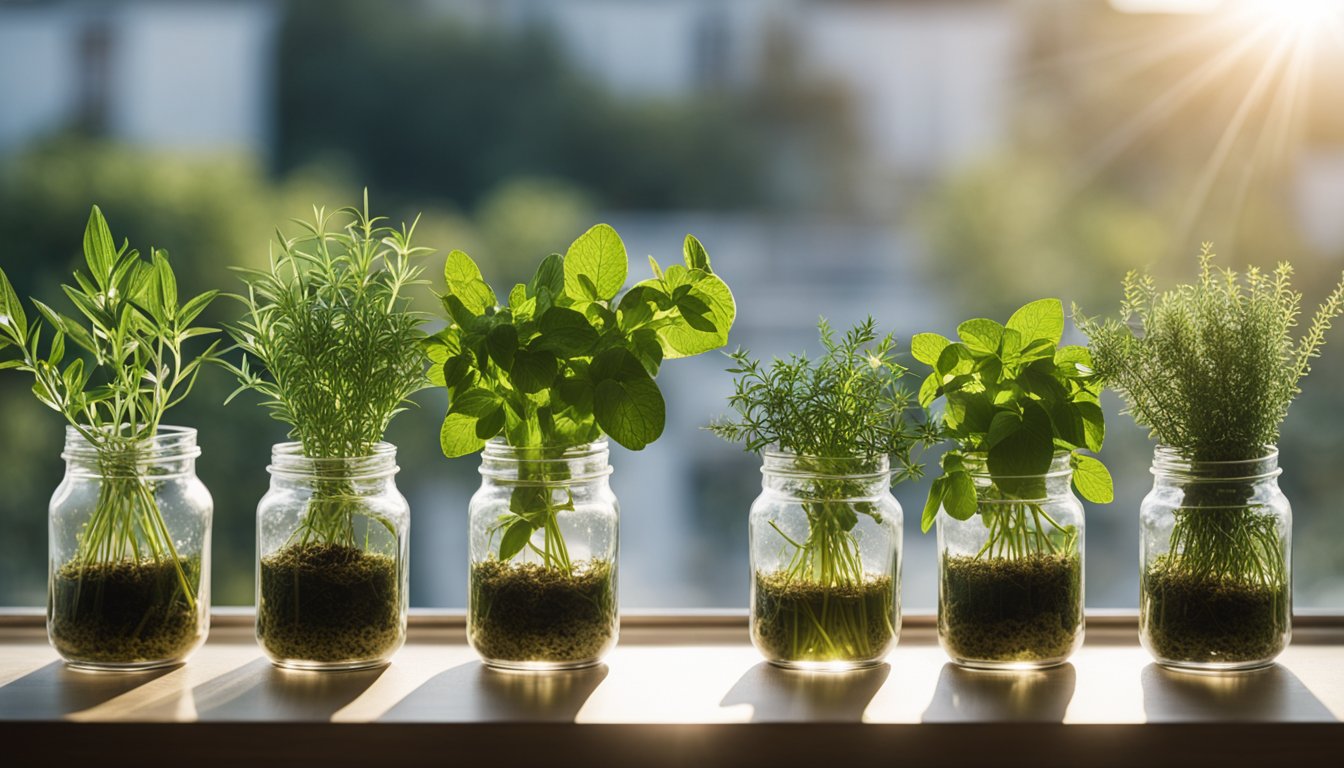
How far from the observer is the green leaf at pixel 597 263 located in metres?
0.91

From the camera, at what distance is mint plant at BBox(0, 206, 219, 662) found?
91 centimetres

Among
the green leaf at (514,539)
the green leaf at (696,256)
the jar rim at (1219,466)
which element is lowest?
the green leaf at (514,539)

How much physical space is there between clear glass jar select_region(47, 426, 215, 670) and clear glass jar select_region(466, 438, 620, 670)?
23 centimetres

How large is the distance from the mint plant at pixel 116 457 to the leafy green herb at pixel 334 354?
0.06 metres

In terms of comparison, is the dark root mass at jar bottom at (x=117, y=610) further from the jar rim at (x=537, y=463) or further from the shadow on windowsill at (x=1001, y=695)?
the shadow on windowsill at (x=1001, y=695)

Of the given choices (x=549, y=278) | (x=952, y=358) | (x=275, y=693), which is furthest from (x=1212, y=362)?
(x=275, y=693)

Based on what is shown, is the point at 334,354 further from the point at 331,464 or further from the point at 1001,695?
the point at 1001,695

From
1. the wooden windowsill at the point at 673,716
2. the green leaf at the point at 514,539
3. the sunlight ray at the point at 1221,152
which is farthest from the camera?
the sunlight ray at the point at 1221,152

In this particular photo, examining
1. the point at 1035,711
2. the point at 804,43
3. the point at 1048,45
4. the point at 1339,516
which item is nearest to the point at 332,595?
the point at 1035,711

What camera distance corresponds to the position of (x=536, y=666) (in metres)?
0.92

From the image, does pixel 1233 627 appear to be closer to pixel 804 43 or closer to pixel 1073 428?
pixel 1073 428

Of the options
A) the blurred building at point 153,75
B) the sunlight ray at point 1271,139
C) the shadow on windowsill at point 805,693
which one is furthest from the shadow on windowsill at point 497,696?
the sunlight ray at point 1271,139

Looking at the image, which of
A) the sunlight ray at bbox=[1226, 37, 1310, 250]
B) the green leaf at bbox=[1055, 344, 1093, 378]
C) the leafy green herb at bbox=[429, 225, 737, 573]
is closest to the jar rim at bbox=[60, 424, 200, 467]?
the leafy green herb at bbox=[429, 225, 737, 573]

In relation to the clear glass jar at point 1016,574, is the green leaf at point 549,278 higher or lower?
higher
